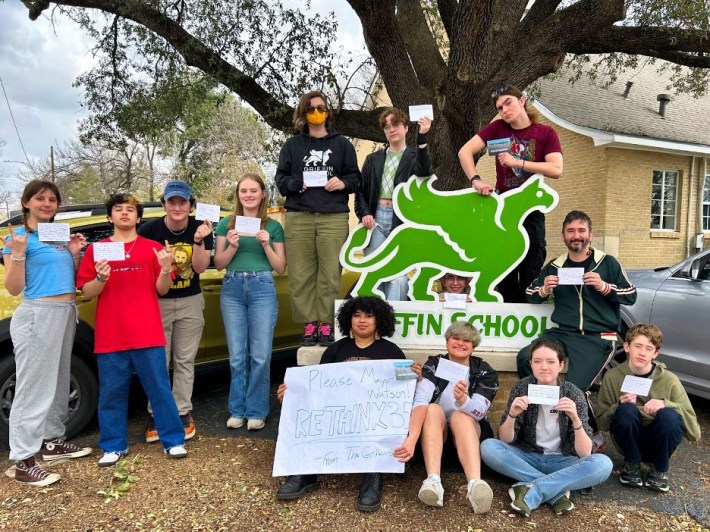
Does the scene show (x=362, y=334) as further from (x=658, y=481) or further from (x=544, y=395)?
(x=658, y=481)

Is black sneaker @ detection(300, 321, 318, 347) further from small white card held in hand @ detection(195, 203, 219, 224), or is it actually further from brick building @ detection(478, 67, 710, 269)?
brick building @ detection(478, 67, 710, 269)

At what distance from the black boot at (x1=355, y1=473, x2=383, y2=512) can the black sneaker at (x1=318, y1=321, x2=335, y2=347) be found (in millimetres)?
1127

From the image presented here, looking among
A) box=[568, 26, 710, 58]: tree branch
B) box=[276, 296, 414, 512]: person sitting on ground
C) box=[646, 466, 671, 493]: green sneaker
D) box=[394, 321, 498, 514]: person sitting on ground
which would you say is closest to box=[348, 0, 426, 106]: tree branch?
box=[568, 26, 710, 58]: tree branch

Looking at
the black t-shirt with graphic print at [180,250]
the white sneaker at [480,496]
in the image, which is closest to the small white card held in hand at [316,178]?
the black t-shirt with graphic print at [180,250]

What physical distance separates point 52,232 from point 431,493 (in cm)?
284

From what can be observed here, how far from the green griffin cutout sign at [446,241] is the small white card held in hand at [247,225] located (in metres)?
0.68

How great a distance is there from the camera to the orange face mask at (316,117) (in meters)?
3.97

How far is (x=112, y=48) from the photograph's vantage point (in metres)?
9.84

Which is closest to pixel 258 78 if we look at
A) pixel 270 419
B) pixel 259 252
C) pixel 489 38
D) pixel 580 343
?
pixel 489 38

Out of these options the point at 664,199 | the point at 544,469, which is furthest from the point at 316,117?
the point at 664,199

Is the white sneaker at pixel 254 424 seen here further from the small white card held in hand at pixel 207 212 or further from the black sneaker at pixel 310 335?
the small white card held in hand at pixel 207 212

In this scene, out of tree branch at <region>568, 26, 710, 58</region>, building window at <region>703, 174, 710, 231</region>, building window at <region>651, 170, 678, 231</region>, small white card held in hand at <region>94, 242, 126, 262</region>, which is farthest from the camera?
building window at <region>703, 174, 710, 231</region>

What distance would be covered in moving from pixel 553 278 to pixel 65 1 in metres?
9.23

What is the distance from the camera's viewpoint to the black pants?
4.03m
